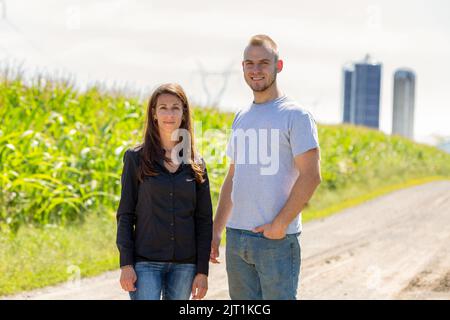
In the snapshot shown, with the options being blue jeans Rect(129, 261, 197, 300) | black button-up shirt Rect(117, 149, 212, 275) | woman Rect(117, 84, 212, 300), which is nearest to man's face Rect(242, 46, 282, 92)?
woman Rect(117, 84, 212, 300)

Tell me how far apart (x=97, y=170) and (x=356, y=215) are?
623 cm

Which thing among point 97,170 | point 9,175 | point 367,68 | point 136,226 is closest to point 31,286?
point 9,175

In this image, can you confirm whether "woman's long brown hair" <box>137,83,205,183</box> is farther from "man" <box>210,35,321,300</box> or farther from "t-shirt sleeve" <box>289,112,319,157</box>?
"t-shirt sleeve" <box>289,112,319,157</box>

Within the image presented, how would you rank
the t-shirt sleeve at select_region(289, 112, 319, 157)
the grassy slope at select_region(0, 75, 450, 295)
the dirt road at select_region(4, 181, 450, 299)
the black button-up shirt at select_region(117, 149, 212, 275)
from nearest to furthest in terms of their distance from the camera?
the t-shirt sleeve at select_region(289, 112, 319, 157), the black button-up shirt at select_region(117, 149, 212, 275), the dirt road at select_region(4, 181, 450, 299), the grassy slope at select_region(0, 75, 450, 295)

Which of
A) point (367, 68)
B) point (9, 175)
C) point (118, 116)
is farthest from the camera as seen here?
point (367, 68)

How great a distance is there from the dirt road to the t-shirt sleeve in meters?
4.12

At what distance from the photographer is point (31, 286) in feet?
25.2

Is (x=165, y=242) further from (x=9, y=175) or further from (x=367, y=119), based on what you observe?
(x=367, y=119)

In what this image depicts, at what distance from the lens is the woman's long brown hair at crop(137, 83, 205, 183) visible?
3.60 metres

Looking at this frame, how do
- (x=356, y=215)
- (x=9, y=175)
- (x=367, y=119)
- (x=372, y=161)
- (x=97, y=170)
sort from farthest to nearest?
(x=367, y=119) → (x=372, y=161) → (x=356, y=215) → (x=97, y=170) → (x=9, y=175)

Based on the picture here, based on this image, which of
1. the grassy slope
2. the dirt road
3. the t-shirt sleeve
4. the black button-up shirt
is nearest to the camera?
the t-shirt sleeve

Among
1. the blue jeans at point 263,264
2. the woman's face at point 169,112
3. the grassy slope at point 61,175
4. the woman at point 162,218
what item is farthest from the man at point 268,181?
the grassy slope at point 61,175

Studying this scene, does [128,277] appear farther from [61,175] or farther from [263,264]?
[61,175]

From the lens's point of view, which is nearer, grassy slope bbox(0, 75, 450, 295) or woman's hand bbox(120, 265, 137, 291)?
woman's hand bbox(120, 265, 137, 291)
